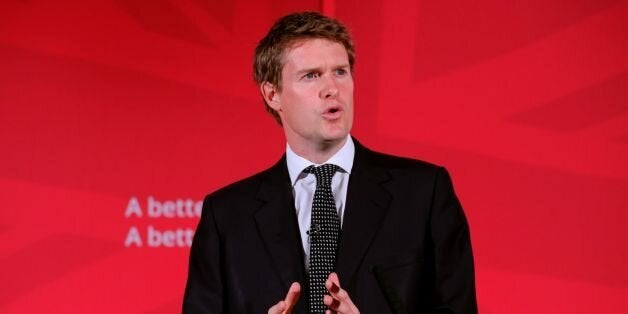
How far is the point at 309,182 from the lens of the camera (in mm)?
1762

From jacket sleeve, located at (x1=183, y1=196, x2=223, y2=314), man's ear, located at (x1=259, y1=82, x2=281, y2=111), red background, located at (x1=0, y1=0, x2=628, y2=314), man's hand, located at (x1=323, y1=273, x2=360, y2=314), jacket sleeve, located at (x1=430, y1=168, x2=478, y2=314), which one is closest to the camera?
man's hand, located at (x1=323, y1=273, x2=360, y2=314)

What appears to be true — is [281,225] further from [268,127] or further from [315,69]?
[268,127]

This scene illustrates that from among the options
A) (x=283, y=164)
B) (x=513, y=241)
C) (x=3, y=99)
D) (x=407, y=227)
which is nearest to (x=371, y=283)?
(x=407, y=227)

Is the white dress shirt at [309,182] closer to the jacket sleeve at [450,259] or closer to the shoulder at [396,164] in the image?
the shoulder at [396,164]

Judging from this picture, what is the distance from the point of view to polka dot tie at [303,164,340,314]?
1624 mm

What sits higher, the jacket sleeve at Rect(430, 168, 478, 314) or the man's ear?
the man's ear

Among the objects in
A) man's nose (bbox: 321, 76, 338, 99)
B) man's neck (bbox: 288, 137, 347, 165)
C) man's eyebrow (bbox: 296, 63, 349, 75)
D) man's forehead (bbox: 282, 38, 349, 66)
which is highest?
man's forehead (bbox: 282, 38, 349, 66)

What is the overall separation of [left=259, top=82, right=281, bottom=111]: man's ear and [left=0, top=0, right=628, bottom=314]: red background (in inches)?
33.4

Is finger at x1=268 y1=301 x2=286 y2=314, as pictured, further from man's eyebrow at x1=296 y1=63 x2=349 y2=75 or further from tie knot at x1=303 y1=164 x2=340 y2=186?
man's eyebrow at x1=296 y1=63 x2=349 y2=75

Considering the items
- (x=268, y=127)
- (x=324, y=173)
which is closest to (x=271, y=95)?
(x=324, y=173)

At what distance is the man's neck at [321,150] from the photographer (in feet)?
5.73

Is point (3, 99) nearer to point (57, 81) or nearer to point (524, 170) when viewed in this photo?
point (57, 81)

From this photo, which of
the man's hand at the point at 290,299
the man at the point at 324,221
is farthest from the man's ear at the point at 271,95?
the man's hand at the point at 290,299

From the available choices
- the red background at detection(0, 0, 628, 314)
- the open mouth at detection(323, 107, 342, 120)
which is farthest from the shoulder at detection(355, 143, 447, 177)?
the red background at detection(0, 0, 628, 314)
